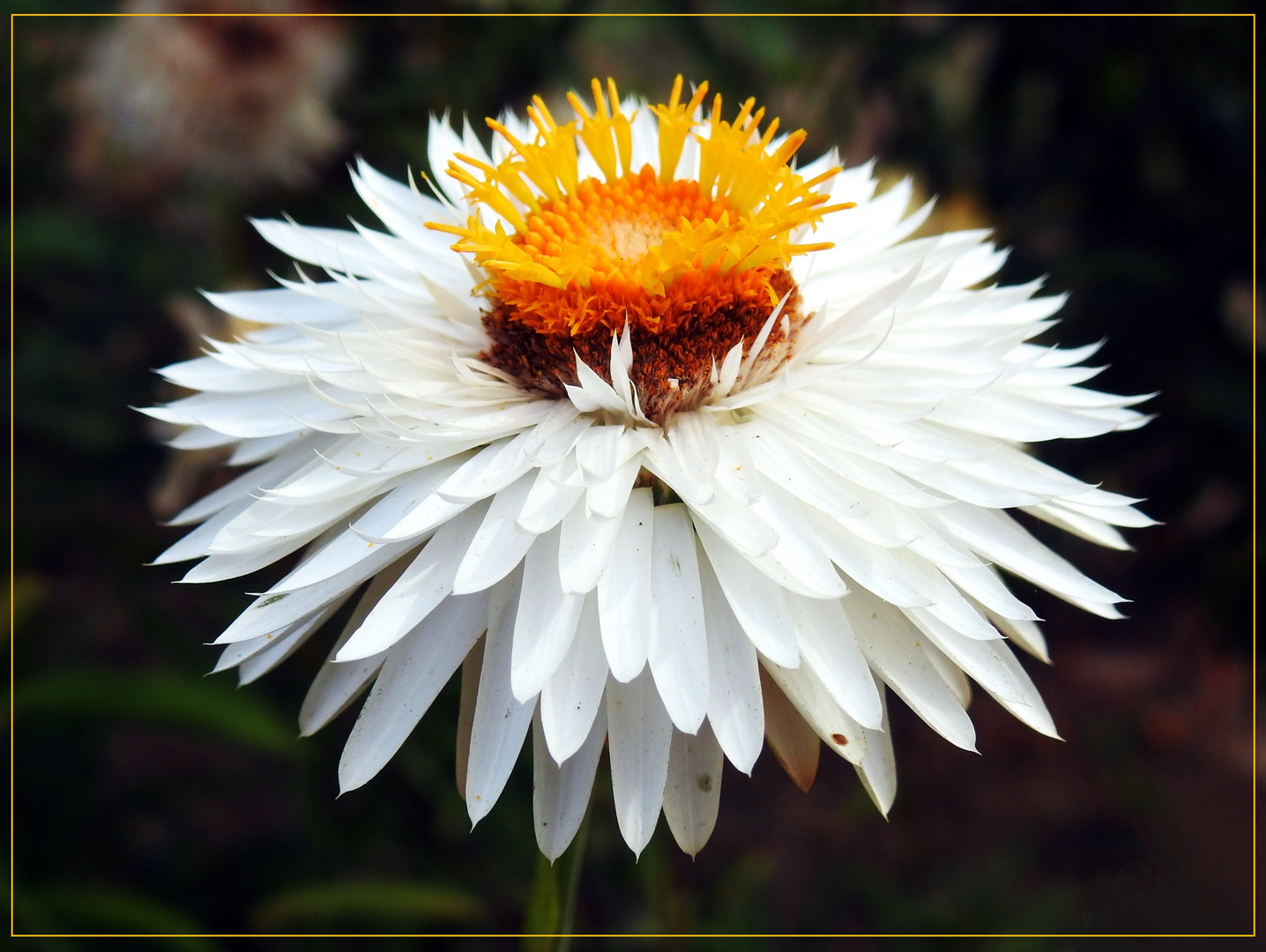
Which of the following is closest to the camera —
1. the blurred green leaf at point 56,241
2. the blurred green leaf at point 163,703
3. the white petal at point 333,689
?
the white petal at point 333,689

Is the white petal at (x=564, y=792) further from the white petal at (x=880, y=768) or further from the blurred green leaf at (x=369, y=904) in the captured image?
the blurred green leaf at (x=369, y=904)

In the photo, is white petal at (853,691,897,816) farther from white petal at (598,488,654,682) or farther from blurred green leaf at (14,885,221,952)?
blurred green leaf at (14,885,221,952)

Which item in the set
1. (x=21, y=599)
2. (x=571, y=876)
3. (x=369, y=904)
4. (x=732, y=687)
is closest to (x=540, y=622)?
(x=732, y=687)

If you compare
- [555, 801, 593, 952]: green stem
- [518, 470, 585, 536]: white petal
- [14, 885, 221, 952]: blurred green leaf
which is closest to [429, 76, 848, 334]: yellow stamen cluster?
[518, 470, 585, 536]: white petal

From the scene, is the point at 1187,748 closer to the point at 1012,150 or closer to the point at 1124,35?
the point at 1012,150

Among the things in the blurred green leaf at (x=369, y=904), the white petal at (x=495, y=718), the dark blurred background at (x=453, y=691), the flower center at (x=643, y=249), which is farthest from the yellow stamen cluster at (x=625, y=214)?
the blurred green leaf at (x=369, y=904)

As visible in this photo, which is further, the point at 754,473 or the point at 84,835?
the point at 84,835

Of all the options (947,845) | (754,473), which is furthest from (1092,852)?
(754,473)
